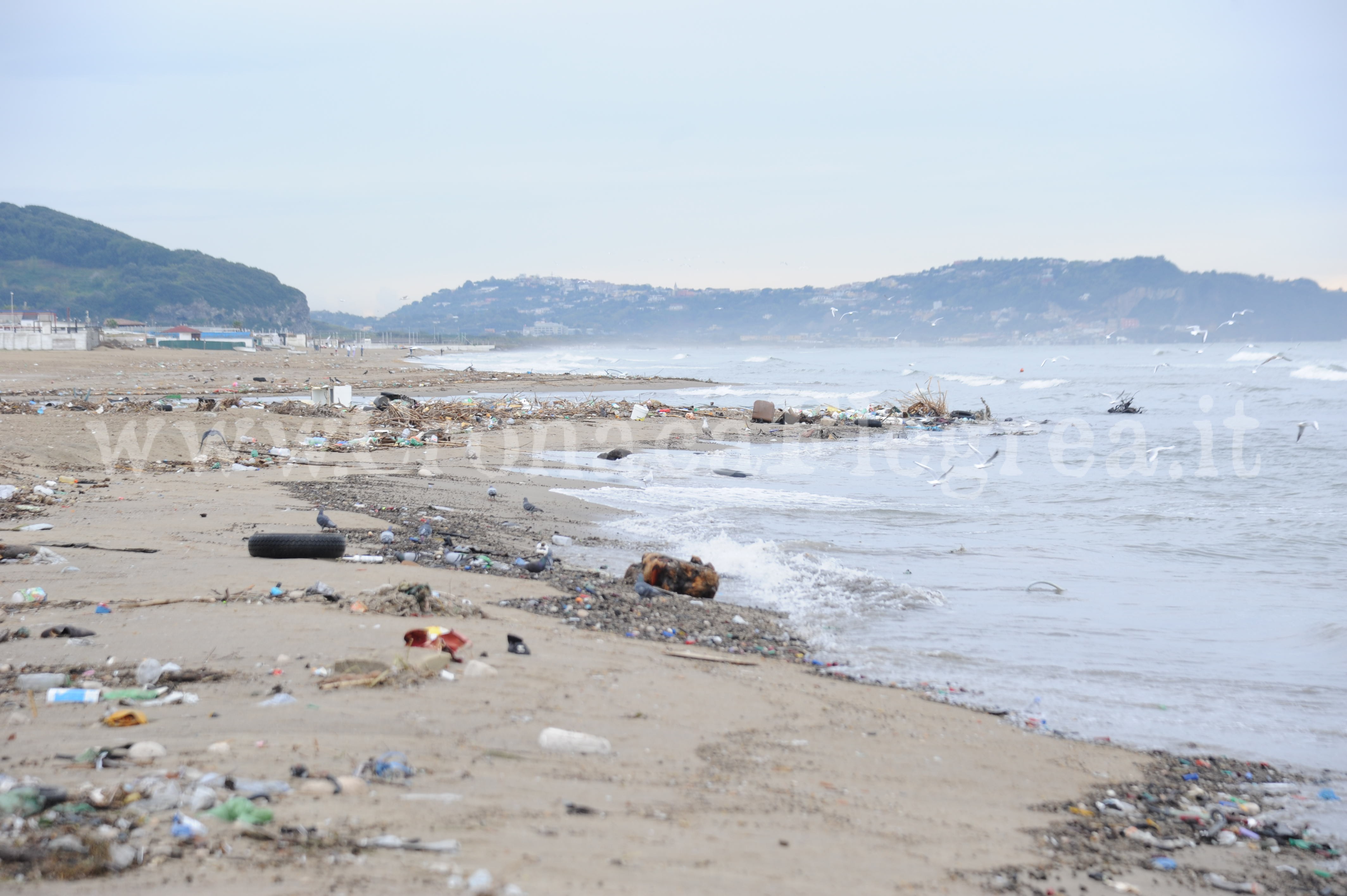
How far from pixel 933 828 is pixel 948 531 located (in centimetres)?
627

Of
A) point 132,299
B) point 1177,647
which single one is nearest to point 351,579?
point 1177,647

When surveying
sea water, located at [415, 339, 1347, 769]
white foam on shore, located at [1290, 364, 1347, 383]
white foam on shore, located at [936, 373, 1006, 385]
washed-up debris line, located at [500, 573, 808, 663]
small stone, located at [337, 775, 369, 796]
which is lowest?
sea water, located at [415, 339, 1347, 769]

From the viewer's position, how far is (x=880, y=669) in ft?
15.7

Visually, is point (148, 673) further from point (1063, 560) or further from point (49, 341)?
point (49, 341)

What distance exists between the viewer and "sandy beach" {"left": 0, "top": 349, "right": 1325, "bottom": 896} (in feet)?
7.50

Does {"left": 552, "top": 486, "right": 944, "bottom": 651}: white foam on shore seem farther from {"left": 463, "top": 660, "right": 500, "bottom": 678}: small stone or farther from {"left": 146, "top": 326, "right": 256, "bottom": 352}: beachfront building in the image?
{"left": 146, "top": 326, "right": 256, "bottom": 352}: beachfront building

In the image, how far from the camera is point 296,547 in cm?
578

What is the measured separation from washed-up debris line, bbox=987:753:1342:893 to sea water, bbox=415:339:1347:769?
0.31 m

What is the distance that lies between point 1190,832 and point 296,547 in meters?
4.98

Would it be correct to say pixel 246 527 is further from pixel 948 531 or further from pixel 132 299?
pixel 132 299

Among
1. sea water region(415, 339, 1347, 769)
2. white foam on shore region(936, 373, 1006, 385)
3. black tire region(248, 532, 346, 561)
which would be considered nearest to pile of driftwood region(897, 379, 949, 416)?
sea water region(415, 339, 1347, 769)

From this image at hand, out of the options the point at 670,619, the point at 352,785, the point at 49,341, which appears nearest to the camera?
the point at 352,785

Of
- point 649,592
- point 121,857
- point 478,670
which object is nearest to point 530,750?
point 478,670

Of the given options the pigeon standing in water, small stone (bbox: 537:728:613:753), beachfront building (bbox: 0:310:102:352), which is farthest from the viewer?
beachfront building (bbox: 0:310:102:352)
